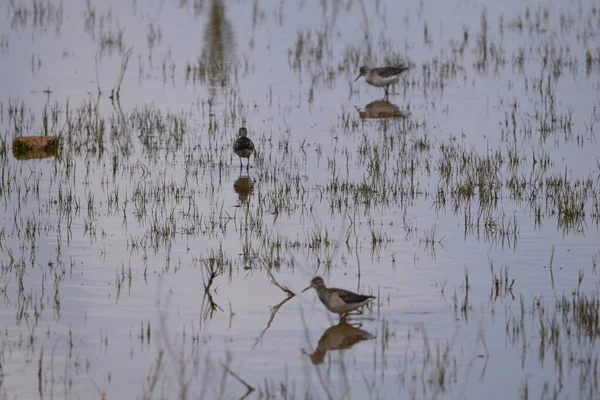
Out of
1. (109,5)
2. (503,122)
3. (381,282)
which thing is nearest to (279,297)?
(381,282)

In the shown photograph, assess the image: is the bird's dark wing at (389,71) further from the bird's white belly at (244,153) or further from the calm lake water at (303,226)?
the bird's white belly at (244,153)

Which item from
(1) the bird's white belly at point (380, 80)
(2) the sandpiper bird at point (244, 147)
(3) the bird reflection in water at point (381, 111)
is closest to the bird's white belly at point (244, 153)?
(2) the sandpiper bird at point (244, 147)

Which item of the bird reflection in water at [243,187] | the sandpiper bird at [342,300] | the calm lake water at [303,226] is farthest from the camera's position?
the bird reflection in water at [243,187]

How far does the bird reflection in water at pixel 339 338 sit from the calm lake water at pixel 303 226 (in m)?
0.03

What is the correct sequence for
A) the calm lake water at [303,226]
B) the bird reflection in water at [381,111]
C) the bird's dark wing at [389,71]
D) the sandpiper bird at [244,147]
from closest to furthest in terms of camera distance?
1. the calm lake water at [303,226]
2. the sandpiper bird at [244,147]
3. the bird reflection in water at [381,111]
4. the bird's dark wing at [389,71]

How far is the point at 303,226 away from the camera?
1137 cm

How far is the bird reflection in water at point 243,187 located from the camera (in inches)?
506

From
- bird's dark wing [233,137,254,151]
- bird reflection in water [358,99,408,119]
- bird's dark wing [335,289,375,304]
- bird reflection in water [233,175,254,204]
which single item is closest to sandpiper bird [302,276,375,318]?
bird's dark wing [335,289,375,304]

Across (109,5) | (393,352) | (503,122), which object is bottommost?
(393,352)

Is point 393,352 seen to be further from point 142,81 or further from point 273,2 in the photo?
point 273,2

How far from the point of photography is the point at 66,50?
26.0 meters

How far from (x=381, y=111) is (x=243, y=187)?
601cm

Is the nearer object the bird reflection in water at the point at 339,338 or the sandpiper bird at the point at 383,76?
the bird reflection in water at the point at 339,338

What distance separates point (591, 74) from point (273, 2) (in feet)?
52.2
